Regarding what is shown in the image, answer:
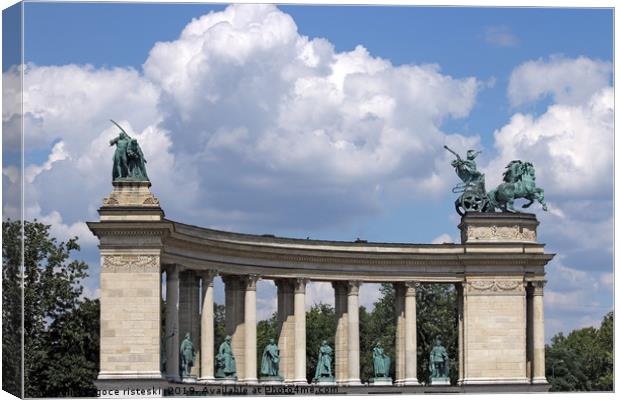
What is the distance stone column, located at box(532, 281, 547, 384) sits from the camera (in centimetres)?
11600

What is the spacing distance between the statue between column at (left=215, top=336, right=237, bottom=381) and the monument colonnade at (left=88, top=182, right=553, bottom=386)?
1117 mm

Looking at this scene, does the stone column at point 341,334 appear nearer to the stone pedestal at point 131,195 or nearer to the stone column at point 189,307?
the stone column at point 189,307

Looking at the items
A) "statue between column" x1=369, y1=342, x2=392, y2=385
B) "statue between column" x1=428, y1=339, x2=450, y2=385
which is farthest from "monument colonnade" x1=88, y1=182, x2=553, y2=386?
"statue between column" x1=428, y1=339, x2=450, y2=385

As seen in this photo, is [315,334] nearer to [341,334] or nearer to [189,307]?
[341,334]

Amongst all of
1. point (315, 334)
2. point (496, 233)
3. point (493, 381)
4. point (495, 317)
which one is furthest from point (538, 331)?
point (315, 334)

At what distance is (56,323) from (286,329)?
64.1ft

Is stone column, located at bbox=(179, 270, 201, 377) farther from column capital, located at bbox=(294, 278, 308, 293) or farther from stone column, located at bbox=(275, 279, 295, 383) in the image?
stone column, located at bbox=(275, 279, 295, 383)

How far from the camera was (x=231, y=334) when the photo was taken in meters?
108

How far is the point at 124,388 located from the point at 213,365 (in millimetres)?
12592

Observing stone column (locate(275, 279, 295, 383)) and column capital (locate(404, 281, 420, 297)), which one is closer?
stone column (locate(275, 279, 295, 383))

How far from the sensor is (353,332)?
372 ft

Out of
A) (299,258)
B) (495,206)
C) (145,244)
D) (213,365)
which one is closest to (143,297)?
(145,244)

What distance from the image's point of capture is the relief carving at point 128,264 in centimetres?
9219

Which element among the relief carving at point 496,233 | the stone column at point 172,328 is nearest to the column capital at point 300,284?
the relief carving at point 496,233
